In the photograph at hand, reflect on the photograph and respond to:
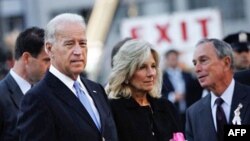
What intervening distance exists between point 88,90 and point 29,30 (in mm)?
1163

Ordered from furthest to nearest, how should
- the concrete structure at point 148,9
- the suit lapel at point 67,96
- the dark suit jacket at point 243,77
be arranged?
the concrete structure at point 148,9, the dark suit jacket at point 243,77, the suit lapel at point 67,96

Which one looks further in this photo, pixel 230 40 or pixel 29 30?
pixel 230 40

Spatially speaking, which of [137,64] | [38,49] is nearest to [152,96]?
[137,64]

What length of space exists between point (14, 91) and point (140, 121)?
0.95 m

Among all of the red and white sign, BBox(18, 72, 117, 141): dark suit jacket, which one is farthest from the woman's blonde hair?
the red and white sign

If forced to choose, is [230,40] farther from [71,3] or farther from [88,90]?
Answer: [71,3]

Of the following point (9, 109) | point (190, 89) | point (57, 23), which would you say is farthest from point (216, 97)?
point (190, 89)

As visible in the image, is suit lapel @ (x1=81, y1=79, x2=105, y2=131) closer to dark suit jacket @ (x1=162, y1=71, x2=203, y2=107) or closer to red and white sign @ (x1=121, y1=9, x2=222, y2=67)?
dark suit jacket @ (x1=162, y1=71, x2=203, y2=107)

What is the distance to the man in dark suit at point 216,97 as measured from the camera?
6410 millimetres

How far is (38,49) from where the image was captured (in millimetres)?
6461

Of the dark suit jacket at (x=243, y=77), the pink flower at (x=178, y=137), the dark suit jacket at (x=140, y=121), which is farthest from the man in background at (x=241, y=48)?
the pink flower at (x=178, y=137)

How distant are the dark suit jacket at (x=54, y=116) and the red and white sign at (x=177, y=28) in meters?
7.46

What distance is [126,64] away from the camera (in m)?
6.25

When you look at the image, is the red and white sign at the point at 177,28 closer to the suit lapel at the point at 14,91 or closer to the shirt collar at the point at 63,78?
the suit lapel at the point at 14,91
